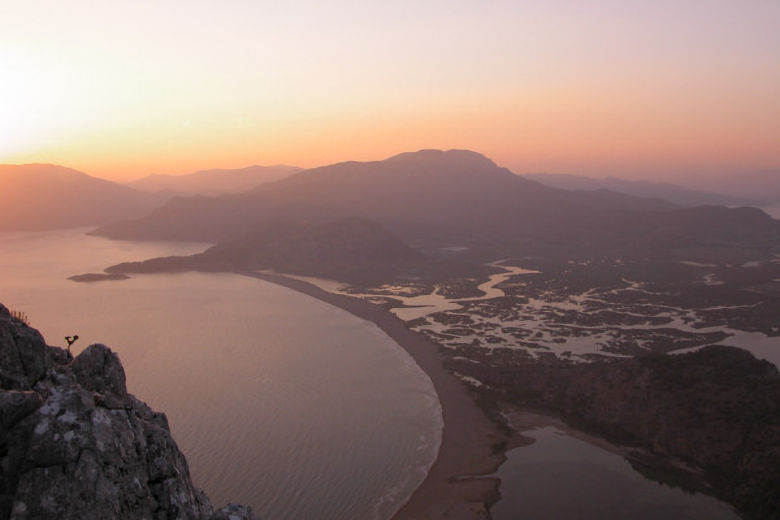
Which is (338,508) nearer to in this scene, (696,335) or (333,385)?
(333,385)

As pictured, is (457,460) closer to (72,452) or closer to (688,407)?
(688,407)

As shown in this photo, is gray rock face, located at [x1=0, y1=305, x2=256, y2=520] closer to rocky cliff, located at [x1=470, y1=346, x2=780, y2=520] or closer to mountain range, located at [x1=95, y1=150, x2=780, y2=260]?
rocky cliff, located at [x1=470, y1=346, x2=780, y2=520]

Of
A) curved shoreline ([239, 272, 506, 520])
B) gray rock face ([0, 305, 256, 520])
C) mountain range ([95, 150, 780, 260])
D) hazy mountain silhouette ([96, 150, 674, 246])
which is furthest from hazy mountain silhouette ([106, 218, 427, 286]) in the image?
gray rock face ([0, 305, 256, 520])

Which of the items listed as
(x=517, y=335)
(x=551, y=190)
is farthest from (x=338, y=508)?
(x=551, y=190)

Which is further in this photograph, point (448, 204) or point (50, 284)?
point (448, 204)

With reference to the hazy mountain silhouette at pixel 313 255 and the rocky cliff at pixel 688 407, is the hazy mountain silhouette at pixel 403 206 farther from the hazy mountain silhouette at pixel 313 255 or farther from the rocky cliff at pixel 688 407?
the rocky cliff at pixel 688 407

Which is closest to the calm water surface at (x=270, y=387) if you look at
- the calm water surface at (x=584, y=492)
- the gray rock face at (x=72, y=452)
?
the calm water surface at (x=584, y=492)
